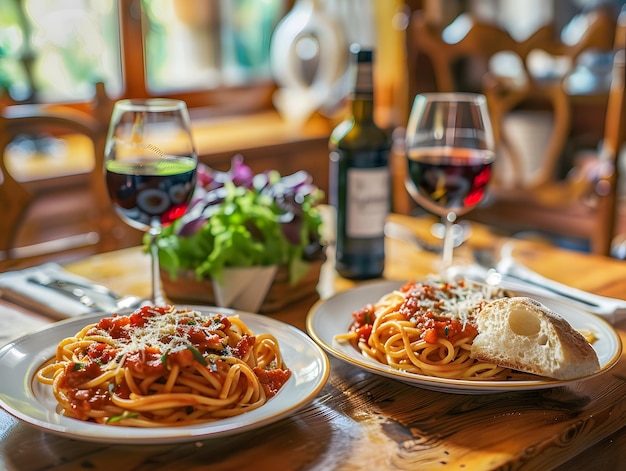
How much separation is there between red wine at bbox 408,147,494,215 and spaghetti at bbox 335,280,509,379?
256 mm

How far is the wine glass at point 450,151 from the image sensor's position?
1258 mm

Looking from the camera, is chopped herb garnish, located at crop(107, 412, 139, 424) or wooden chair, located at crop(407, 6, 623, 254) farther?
wooden chair, located at crop(407, 6, 623, 254)

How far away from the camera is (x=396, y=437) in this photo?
32.0 inches

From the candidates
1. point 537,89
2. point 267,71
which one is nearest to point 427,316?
point 537,89

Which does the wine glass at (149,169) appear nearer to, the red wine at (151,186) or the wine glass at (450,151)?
the red wine at (151,186)

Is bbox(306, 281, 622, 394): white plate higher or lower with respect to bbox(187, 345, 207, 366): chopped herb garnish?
lower

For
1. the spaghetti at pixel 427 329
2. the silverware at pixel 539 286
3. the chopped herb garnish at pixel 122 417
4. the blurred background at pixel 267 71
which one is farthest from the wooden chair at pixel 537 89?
the chopped herb garnish at pixel 122 417

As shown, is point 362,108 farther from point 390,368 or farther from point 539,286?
point 390,368

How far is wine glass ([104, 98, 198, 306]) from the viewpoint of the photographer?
3.58ft

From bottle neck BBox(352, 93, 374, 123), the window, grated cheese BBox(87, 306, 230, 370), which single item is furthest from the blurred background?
grated cheese BBox(87, 306, 230, 370)

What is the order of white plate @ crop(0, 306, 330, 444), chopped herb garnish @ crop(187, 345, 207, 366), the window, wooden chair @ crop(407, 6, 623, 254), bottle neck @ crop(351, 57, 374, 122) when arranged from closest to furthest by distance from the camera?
white plate @ crop(0, 306, 330, 444)
chopped herb garnish @ crop(187, 345, 207, 366)
bottle neck @ crop(351, 57, 374, 122)
wooden chair @ crop(407, 6, 623, 254)
the window

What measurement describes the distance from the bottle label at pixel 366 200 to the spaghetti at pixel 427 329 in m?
0.26

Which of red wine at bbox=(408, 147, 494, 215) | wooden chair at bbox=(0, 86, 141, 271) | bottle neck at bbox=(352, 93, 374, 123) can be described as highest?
bottle neck at bbox=(352, 93, 374, 123)

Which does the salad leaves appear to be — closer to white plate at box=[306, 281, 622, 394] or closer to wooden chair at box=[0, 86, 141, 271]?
white plate at box=[306, 281, 622, 394]
